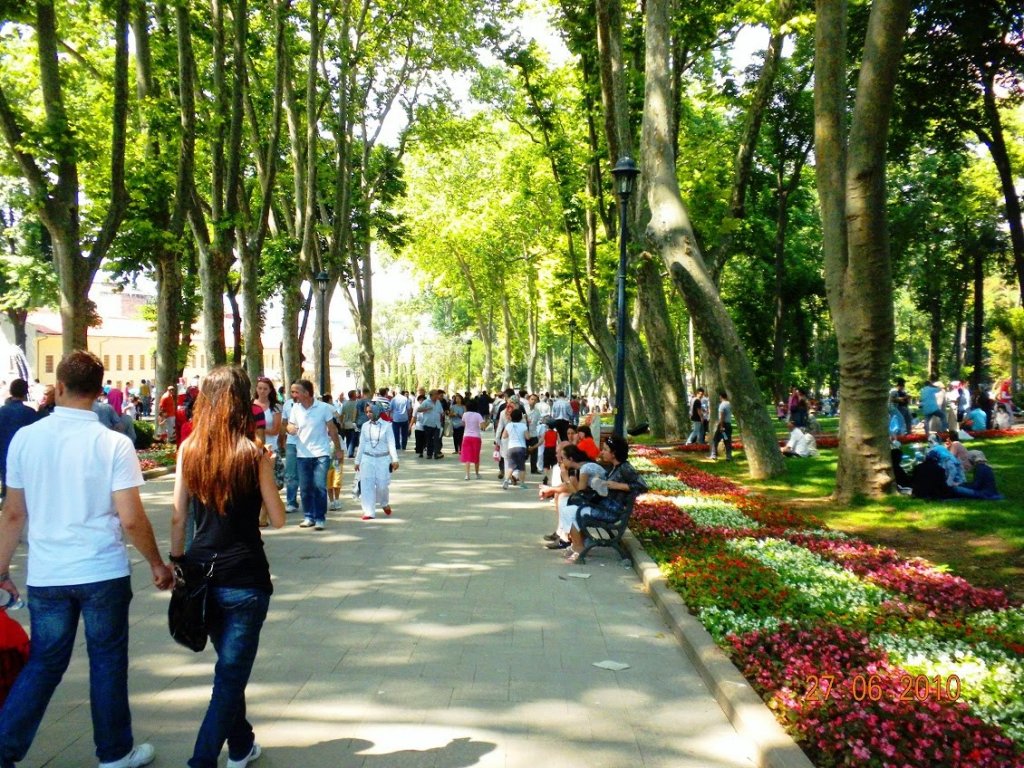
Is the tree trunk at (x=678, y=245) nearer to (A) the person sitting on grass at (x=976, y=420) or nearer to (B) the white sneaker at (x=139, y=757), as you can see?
(B) the white sneaker at (x=139, y=757)

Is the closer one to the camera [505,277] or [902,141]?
[902,141]

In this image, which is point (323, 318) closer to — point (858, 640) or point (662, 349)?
point (662, 349)

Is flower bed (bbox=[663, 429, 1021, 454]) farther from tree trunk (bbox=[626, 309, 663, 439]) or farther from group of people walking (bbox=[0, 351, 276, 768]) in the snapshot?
group of people walking (bbox=[0, 351, 276, 768])

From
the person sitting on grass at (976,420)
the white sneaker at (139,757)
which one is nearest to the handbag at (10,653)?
the white sneaker at (139,757)

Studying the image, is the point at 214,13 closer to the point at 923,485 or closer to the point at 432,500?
the point at 432,500

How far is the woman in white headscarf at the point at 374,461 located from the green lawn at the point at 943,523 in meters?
5.63

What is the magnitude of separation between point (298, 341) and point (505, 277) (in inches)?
1074

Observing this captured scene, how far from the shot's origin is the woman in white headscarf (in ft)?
40.4

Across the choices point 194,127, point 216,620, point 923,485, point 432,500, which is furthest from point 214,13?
point 216,620

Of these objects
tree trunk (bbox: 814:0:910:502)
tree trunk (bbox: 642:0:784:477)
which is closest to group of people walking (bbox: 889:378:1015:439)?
tree trunk (bbox: 642:0:784:477)

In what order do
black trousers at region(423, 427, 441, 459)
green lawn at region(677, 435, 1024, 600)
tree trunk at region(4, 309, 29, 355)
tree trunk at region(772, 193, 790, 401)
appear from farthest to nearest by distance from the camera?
tree trunk at region(4, 309, 29, 355) → tree trunk at region(772, 193, 790, 401) → black trousers at region(423, 427, 441, 459) → green lawn at region(677, 435, 1024, 600)

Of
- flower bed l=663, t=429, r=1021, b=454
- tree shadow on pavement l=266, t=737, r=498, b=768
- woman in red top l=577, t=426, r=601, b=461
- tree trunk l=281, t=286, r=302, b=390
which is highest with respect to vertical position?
tree trunk l=281, t=286, r=302, b=390

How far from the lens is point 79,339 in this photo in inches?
590

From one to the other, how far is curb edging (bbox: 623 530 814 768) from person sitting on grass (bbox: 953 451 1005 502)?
260 inches
